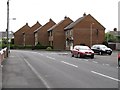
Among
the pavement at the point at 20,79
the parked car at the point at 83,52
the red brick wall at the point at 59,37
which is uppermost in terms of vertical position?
the red brick wall at the point at 59,37

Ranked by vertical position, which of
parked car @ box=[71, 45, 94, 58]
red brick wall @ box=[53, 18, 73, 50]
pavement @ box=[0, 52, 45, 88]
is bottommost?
pavement @ box=[0, 52, 45, 88]

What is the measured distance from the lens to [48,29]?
319 ft

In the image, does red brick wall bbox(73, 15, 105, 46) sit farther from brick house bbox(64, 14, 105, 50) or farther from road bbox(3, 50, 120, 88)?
road bbox(3, 50, 120, 88)

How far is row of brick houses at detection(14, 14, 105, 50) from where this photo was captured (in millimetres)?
77750

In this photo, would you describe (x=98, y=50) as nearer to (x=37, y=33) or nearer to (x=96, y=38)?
(x=96, y=38)

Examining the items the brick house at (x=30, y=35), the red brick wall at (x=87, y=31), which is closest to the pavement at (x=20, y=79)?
the red brick wall at (x=87, y=31)

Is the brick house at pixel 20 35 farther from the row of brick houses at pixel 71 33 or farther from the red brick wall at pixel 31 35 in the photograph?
the row of brick houses at pixel 71 33

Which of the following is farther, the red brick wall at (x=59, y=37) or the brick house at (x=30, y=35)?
the brick house at (x=30, y=35)

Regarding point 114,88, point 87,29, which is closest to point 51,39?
point 87,29

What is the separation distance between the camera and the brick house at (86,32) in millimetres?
77438

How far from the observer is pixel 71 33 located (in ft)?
259

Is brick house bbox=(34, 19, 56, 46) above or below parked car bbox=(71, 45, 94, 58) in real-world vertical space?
above

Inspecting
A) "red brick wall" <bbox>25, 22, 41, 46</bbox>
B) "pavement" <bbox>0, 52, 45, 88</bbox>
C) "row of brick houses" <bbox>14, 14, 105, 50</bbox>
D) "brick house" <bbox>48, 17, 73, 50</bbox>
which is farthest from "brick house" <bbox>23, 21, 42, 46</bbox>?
"pavement" <bbox>0, 52, 45, 88</bbox>

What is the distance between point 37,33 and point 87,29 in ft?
81.9
